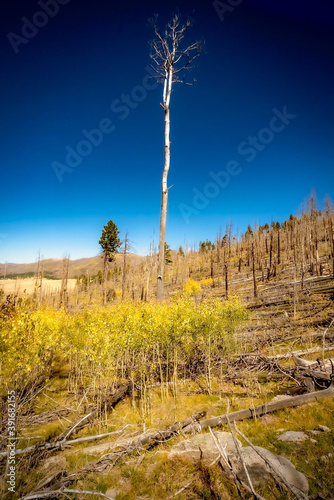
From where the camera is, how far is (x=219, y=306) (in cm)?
1395

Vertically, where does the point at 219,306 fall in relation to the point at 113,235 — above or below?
below

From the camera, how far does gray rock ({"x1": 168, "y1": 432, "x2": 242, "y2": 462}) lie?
5.89 m

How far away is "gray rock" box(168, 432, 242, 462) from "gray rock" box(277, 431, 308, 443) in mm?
1585

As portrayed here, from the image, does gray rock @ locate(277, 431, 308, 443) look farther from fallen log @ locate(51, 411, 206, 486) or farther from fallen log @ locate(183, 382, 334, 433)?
fallen log @ locate(51, 411, 206, 486)

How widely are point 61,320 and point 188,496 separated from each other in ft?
42.0

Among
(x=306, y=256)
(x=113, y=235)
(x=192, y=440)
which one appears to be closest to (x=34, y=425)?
(x=192, y=440)

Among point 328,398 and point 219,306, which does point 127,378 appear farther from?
point 328,398

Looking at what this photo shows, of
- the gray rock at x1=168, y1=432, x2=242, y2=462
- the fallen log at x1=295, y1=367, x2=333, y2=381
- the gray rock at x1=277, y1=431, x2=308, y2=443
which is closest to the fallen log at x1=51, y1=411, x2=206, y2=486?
the gray rock at x1=168, y1=432, x2=242, y2=462

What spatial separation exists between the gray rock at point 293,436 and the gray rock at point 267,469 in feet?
3.94

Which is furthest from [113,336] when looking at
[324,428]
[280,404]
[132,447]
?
[324,428]

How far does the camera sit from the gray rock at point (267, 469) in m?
4.69

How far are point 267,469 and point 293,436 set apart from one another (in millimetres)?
1945

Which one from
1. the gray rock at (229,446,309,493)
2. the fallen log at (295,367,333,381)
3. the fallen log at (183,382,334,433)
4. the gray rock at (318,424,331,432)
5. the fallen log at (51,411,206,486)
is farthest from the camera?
the fallen log at (295,367,333,381)

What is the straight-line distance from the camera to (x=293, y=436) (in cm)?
640
